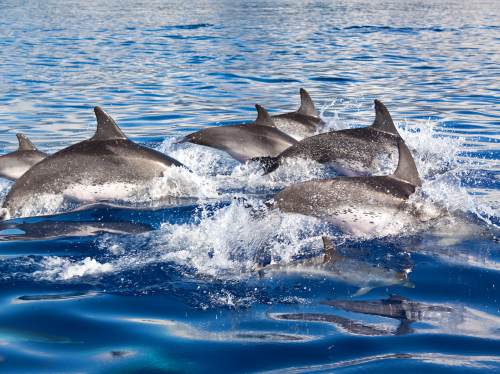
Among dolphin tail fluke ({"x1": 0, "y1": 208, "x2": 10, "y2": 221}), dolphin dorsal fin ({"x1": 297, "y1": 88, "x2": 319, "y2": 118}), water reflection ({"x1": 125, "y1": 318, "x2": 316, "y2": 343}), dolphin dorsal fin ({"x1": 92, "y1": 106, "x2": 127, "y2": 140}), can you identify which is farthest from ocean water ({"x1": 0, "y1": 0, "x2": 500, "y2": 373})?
dolphin dorsal fin ({"x1": 92, "y1": 106, "x2": 127, "y2": 140})

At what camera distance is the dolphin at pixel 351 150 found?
28.1 feet

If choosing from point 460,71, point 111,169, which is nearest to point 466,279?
point 111,169

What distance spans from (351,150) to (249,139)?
6.33ft

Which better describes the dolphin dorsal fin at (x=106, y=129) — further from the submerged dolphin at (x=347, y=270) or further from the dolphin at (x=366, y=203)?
the submerged dolphin at (x=347, y=270)

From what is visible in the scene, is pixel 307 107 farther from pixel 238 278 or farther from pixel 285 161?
pixel 238 278

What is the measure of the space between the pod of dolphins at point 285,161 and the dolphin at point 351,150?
0.02 m

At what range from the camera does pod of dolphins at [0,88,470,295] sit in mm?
5863

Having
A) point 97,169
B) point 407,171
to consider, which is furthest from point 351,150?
point 97,169

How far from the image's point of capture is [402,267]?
4.86 meters

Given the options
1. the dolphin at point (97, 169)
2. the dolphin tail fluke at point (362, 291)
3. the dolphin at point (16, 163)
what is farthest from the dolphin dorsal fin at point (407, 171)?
the dolphin at point (16, 163)

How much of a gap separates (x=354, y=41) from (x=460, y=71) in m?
11.4

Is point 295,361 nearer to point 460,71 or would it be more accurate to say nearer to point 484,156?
point 484,156

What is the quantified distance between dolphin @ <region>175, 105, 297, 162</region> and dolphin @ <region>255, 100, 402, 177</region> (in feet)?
2.93

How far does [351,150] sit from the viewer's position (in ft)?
28.4
